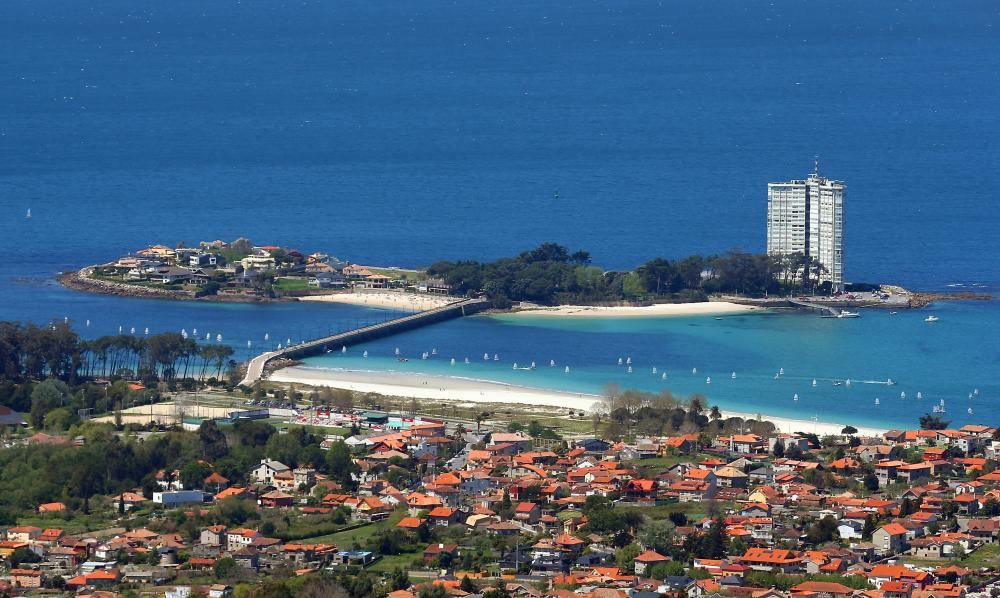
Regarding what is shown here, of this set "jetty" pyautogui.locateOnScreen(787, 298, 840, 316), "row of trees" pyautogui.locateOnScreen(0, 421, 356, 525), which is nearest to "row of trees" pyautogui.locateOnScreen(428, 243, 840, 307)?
"jetty" pyautogui.locateOnScreen(787, 298, 840, 316)

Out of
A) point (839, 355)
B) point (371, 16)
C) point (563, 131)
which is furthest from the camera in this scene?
point (371, 16)

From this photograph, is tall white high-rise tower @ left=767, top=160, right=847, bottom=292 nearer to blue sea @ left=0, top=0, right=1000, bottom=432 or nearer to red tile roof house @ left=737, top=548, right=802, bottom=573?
blue sea @ left=0, top=0, right=1000, bottom=432

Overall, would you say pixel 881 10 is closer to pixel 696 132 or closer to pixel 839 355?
pixel 696 132

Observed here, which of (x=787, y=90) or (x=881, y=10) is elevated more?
(x=881, y=10)

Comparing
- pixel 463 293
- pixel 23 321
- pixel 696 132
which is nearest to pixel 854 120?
pixel 696 132

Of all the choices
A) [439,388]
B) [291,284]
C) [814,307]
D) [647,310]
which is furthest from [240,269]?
[439,388]

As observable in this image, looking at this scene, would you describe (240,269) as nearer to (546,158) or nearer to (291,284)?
(291,284)
